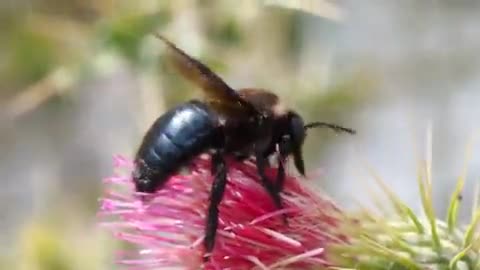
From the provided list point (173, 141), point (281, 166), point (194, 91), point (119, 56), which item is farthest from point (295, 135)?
point (119, 56)

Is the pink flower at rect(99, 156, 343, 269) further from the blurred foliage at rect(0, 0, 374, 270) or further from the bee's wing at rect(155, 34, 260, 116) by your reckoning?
the blurred foliage at rect(0, 0, 374, 270)

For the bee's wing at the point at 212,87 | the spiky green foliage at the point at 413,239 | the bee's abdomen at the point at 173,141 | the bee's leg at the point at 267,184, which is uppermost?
the bee's wing at the point at 212,87

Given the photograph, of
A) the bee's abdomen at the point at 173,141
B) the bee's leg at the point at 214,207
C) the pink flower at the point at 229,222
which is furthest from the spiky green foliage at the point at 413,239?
the bee's abdomen at the point at 173,141

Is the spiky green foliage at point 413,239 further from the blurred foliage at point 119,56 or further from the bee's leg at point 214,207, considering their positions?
the blurred foliage at point 119,56

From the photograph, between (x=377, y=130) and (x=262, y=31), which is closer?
(x=262, y=31)

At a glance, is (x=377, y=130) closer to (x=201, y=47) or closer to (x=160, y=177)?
(x=201, y=47)

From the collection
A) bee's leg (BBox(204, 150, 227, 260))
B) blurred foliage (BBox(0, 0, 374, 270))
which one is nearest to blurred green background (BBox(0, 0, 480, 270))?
blurred foliage (BBox(0, 0, 374, 270))

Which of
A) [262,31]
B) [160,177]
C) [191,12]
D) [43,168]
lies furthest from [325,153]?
[160,177]
